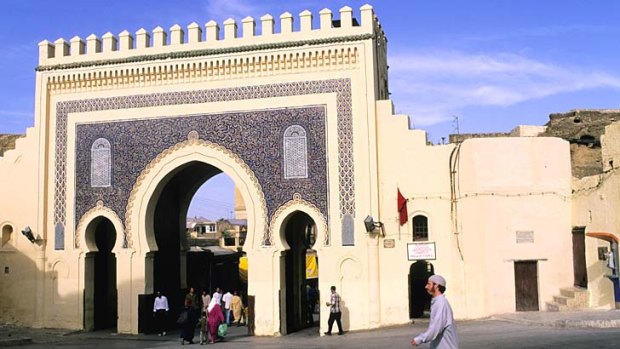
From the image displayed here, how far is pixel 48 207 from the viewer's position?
16.2 metres

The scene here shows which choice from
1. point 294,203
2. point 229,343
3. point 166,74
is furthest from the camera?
point 166,74

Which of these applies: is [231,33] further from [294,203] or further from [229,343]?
[229,343]

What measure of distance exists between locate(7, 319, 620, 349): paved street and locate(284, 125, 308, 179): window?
3.48m

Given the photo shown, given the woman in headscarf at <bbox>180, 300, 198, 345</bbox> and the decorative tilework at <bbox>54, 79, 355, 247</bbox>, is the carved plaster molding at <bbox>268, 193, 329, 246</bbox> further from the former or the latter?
the woman in headscarf at <bbox>180, 300, 198, 345</bbox>

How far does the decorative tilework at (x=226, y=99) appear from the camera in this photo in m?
14.5

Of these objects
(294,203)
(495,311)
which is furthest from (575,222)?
(294,203)

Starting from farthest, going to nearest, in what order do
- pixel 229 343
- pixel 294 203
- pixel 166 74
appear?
pixel 166 74
pixel 294 203
pixel 229 343

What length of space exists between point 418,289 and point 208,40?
7764 millimetres

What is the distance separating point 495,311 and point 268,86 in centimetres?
672

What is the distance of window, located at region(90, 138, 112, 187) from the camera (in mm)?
15969

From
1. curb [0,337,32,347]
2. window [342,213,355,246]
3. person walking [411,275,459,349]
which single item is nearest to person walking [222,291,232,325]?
window [342,213,355,246]

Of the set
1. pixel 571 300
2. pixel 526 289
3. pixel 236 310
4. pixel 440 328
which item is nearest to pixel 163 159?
pixel 236 310

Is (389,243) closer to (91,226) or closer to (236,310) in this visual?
(236,310)

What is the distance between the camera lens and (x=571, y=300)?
43.2 ft
